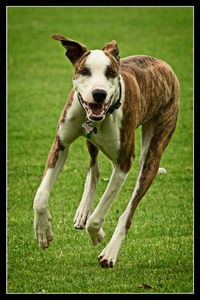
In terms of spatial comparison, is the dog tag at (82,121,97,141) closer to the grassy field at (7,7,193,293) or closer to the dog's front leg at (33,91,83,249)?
the dog's front leg at (33,91,83,249)

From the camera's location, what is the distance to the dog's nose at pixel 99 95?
199 inches

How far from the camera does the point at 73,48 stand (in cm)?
540

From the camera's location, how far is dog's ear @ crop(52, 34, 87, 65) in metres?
5.35

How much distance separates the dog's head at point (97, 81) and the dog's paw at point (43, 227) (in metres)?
1.04

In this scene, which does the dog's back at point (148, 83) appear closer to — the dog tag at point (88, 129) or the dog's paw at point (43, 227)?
the dog tag at point (88, 129)

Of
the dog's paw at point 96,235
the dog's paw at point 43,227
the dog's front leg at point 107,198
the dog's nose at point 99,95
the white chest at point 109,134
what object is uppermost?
the dog's nose at point 99,95

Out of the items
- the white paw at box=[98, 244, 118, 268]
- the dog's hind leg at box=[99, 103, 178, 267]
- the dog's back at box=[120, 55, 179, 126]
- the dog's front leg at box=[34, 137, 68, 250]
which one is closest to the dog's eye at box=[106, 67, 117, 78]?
the dog's back at box=[120, 55, 179, 126]

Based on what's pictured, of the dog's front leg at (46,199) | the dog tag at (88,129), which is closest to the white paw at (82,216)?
the dog's front leg at (46,199)

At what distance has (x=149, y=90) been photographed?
631 centimetres

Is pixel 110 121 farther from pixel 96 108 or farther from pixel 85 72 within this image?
pixel 85 72

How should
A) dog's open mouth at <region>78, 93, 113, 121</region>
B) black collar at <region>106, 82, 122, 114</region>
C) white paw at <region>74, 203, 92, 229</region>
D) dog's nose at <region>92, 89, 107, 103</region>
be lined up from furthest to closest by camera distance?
white paw at <region>74, 203, 92, 229</region>, black collar at <region>106, 82, 122, 114</region>, dog's open mouth at <region>78, 93, 113, 121</region>, dog's nose at <region>92, 89, 107, 103</region>

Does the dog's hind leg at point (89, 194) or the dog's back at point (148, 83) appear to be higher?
the dog's back at point (148, 83)
